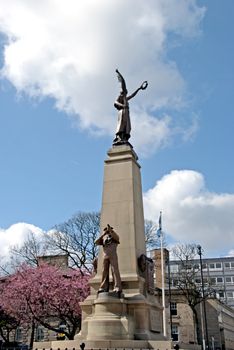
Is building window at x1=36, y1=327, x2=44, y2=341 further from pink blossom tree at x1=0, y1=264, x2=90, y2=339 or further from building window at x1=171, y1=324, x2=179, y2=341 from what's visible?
pink blossom tree at x1=0, y1=264, x2=90, y2=339

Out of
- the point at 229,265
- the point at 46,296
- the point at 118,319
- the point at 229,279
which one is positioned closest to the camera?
the point at 118,319

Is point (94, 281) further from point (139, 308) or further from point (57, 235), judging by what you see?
point (57, 235)

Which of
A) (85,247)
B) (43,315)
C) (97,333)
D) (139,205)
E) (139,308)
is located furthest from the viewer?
(85,247)

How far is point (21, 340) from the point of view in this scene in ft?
157

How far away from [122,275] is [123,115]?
22.6 feet

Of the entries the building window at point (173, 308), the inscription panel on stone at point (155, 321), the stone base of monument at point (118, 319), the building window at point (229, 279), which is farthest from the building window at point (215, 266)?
the stone base of monument at point (118, 319)

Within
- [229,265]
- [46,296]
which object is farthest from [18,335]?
[229,265]

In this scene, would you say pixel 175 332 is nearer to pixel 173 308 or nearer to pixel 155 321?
pixel 173 308

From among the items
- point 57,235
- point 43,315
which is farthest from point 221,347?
point 43,315

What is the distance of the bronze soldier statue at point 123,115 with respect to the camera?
58.9ft

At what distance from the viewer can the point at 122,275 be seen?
14.9m

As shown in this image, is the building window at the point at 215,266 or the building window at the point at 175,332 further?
the building window at the point at 215,266

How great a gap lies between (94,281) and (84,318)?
1.31 metres

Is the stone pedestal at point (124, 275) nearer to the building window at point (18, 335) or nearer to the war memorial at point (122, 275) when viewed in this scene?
the war memorial at point (122, 275)
